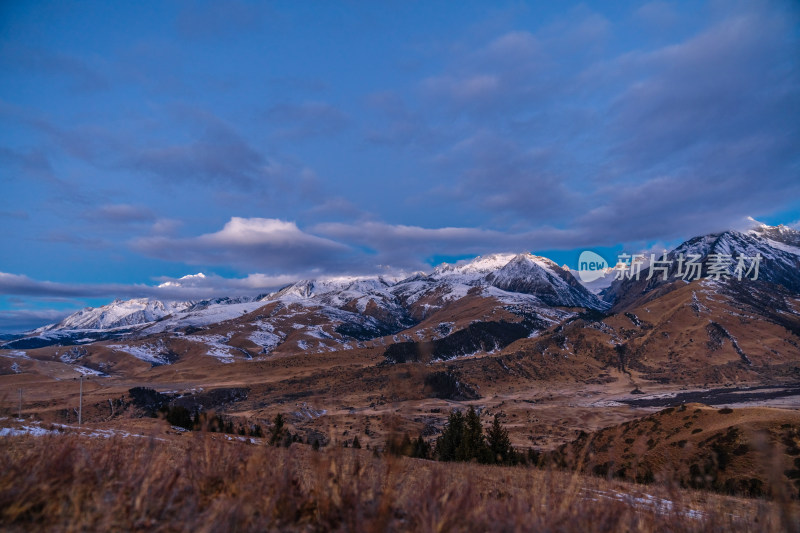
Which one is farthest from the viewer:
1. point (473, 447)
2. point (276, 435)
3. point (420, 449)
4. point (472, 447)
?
point (473, 447)

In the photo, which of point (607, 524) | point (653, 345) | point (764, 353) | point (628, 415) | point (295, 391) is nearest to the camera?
point (607, 524)

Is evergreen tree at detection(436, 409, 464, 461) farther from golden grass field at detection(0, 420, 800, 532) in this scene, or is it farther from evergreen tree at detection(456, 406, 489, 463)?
golden grass field at detection(0, 420, 800, 532)

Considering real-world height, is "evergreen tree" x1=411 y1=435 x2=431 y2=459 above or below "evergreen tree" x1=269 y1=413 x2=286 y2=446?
below

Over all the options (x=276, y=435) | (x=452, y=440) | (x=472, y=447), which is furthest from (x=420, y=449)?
(x=276, y=435)

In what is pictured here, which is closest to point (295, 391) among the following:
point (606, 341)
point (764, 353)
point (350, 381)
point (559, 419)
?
point (350, 381)

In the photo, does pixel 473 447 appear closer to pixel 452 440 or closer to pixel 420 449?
pixel 420 449

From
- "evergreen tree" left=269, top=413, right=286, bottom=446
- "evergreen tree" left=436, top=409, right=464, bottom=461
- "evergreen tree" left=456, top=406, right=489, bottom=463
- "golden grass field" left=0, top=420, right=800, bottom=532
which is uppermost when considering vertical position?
"golden grass field" left=0, top=420, right=800, bottom=532

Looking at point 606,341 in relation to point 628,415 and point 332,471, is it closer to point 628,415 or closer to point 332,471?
point 628,415

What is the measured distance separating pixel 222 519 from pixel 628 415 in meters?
91.2

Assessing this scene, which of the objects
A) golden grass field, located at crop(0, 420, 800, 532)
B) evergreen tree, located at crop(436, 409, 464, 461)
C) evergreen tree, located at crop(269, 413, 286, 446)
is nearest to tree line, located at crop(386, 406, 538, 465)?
evergreen tree, located at crop(436, 409, 464, 461)

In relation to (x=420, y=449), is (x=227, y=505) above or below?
above

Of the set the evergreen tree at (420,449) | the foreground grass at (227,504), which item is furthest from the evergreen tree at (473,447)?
the foreground grass at (227,504)

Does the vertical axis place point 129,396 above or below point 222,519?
below

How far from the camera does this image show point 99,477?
3.88 meters
